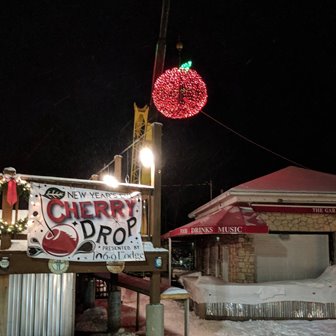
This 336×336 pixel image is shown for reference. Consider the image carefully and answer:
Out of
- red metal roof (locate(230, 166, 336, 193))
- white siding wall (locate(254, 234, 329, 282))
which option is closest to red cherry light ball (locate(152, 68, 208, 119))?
red metal roof (locate(230, 166, 336, 193))

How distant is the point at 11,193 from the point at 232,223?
7009 mm

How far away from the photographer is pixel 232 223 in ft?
42.3

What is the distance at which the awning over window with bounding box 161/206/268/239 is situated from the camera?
41.5ft

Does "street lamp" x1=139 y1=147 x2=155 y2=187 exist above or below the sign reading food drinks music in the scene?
above

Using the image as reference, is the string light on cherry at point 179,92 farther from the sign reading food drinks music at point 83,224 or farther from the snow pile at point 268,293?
the snow pile at point 268,293

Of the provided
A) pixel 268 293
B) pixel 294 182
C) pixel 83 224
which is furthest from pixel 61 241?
pixel 294 182

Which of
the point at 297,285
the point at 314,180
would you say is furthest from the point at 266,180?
the point at 297,285

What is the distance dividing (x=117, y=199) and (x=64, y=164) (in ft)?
102

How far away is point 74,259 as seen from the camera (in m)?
7.90

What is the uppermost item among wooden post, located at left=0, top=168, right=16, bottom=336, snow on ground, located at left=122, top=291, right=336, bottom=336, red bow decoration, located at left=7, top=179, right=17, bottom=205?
red bow decoration, located at left=7, top=179, right=17, bottom=205

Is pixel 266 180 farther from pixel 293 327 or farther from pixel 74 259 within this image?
pixel 74 259

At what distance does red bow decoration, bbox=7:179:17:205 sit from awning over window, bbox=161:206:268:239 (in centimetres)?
675

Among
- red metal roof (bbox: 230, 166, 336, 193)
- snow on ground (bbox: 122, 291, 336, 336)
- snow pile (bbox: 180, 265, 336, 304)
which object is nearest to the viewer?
snow on ground (bbox: 122, 291, 336, 336)

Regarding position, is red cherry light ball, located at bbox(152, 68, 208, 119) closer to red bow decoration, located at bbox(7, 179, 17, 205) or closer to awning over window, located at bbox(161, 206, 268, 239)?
red bow decoration, located at bbox(7, 179, 17, 205)
